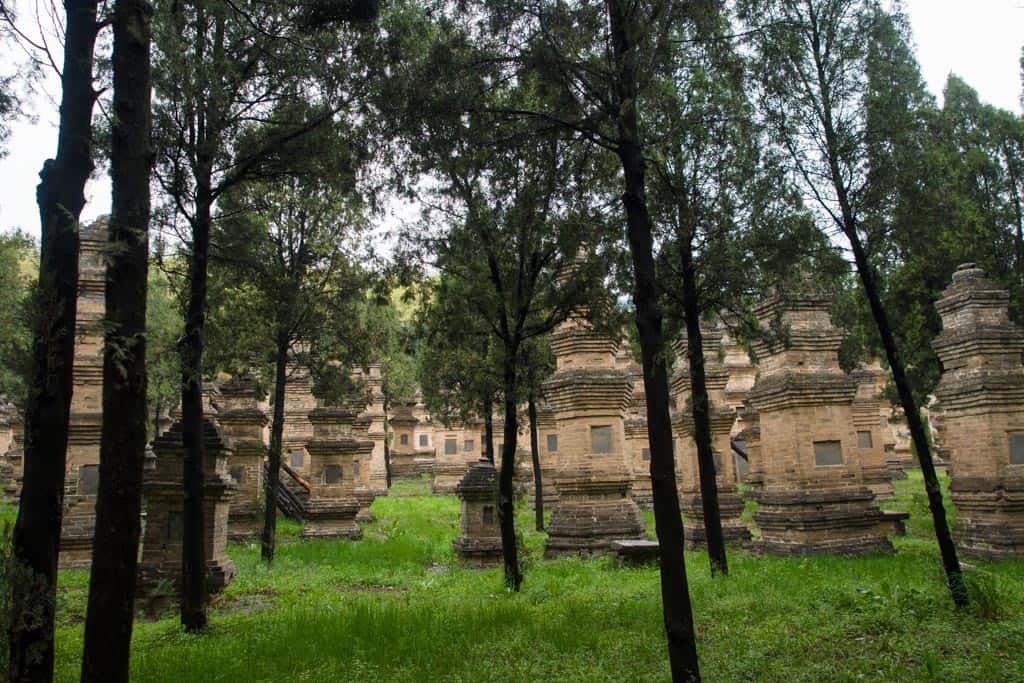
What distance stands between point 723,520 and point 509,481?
8.03m

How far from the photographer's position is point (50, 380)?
6.03m

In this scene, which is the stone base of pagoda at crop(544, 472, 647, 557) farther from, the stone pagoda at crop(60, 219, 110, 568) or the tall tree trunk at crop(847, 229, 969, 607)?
the stone pagoda at crop(60, 219, 110, 568)

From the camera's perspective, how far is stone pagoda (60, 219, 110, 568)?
46.3ft

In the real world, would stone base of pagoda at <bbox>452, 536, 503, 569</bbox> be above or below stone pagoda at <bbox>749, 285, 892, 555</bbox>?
below

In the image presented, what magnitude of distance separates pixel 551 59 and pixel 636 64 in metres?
0.91

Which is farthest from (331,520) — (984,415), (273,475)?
(984,415)

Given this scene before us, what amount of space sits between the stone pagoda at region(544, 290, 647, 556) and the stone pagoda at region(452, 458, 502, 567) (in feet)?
3.87

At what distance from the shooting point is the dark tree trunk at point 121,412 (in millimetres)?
5844

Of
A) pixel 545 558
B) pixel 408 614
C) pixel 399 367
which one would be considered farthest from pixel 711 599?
pixel 399 367

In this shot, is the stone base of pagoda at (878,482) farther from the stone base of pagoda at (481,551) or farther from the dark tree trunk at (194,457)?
the dark tree trunk at (194,457)

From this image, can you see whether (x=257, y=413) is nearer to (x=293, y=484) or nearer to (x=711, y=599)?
(x=293, y=484)

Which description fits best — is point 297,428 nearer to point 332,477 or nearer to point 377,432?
point 377,432

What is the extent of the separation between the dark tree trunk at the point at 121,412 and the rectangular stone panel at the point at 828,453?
40.3 ft

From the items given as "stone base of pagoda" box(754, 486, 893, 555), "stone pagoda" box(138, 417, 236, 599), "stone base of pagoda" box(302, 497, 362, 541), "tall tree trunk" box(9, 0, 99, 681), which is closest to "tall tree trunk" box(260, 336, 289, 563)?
"stone pagoda" box(138, 417, 236, 599)
